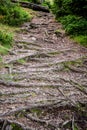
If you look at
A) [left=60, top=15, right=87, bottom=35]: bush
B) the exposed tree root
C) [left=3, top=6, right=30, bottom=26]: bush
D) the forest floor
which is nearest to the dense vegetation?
[left=60, top=15, right=87, bottom=35]: bush

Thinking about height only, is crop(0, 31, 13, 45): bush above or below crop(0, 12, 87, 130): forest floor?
above

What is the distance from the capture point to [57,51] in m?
13.7

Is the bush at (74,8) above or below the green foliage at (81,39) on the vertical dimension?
above

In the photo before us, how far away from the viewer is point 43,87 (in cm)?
946

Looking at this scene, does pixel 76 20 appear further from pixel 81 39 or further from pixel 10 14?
pixel 10 14

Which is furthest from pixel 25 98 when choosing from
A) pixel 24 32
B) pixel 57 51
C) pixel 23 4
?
pixel 23 4

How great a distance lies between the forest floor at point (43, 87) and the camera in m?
7.39

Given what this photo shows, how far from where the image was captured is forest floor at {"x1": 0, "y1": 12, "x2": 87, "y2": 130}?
7.39 meters

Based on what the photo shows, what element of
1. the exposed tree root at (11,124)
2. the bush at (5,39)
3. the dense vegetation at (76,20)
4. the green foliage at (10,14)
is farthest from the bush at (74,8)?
the exposed tree root at (11,124)

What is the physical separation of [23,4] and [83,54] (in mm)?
16964

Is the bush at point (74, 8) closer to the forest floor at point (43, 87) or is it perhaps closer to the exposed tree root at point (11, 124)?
the forest floor at point (43, 87)

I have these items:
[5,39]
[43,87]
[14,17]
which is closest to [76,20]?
[14,17]

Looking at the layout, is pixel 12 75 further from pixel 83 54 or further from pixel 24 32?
pixel 24 32

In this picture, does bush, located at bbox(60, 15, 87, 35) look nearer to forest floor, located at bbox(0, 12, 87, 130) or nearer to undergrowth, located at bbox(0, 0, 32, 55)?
forest floor, located at bbox(0, 12, 87, 130)
